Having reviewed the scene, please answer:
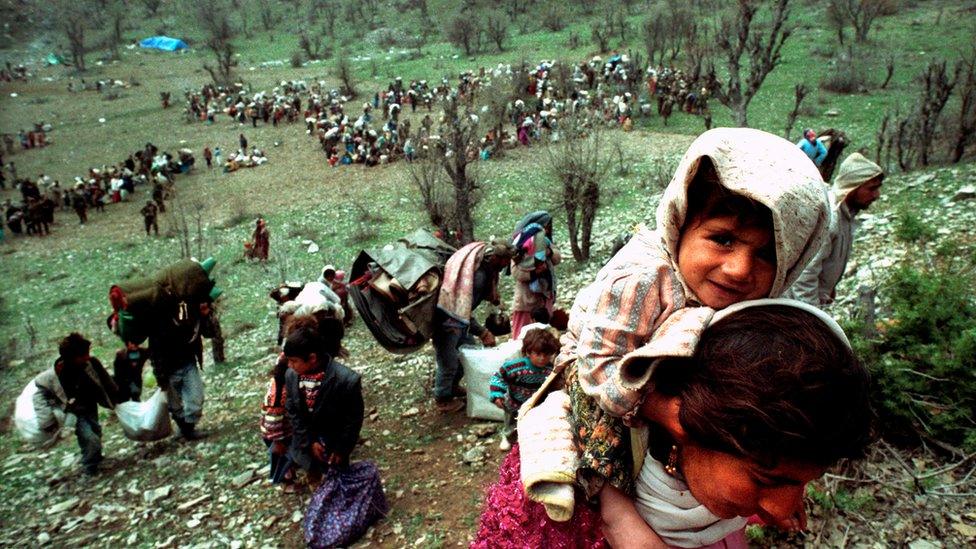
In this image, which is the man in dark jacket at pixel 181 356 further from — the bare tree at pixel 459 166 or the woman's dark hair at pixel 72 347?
the bare tree at pixel 459 166

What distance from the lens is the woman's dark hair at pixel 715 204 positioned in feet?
3.46

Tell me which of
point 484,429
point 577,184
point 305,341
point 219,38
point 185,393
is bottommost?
point 484,429

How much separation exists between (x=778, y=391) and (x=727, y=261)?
0.26 metres

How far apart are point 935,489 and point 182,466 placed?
5623mm

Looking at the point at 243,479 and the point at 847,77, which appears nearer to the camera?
the point at 243,479

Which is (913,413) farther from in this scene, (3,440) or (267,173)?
(267,173)

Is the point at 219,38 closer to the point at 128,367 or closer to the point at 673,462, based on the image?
the point at 128,367

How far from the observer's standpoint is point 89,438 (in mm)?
5340

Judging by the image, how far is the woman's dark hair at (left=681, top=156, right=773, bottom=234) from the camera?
3.46 feet

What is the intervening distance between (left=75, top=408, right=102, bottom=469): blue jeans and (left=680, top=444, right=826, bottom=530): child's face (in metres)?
5.73

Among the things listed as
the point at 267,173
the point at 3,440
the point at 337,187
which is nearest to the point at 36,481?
the point at 3,440

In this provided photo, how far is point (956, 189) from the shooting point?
846cm

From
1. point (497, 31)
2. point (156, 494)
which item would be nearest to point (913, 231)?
point (156, 494)

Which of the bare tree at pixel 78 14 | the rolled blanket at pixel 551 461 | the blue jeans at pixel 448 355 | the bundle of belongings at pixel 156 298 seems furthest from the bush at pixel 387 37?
the rolled blanket at pixel 551 461
